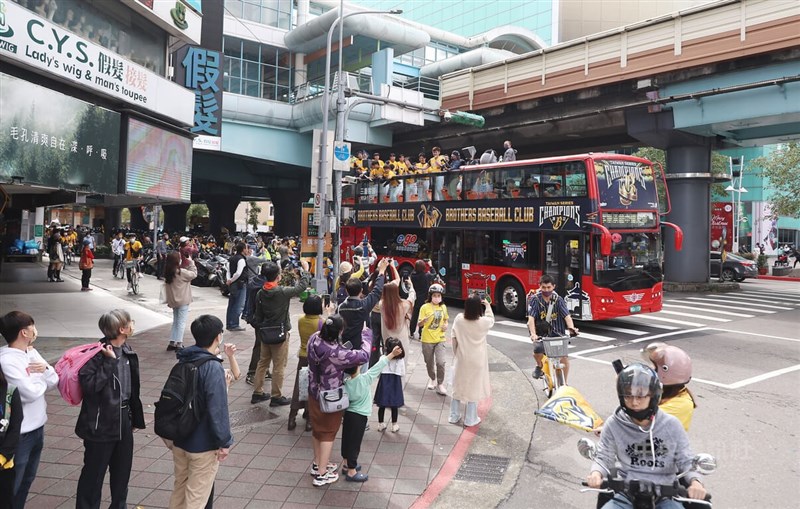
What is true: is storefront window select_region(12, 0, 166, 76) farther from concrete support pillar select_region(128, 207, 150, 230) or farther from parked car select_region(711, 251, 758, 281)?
concrete support pillar select_region(128, 207, 150, 230)

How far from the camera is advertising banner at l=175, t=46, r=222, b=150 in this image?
63.2 feet

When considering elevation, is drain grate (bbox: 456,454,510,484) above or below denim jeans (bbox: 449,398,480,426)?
below

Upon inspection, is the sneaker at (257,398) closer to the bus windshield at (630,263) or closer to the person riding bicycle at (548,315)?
the person riding bicycle at (548,315)

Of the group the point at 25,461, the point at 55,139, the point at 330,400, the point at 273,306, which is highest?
the point at 55,139

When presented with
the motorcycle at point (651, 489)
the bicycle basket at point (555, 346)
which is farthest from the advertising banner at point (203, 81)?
the motorcycle at point (651, 489)

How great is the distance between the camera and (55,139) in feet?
36.8

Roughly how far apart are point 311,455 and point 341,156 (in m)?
10.8

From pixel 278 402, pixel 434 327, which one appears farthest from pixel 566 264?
pixel 278 402

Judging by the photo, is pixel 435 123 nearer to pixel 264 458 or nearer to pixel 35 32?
pixel 35 32

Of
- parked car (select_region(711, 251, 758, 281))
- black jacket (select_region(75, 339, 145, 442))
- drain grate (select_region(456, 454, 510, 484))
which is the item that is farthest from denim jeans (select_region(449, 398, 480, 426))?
parked car (select_region(711, 251, 758, 281))

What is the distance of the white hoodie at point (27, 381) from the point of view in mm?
3717

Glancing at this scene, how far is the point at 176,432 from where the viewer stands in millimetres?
3645

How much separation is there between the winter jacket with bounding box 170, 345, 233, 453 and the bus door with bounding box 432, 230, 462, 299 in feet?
43.7

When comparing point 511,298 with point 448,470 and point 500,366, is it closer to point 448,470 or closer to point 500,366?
point 500,366
